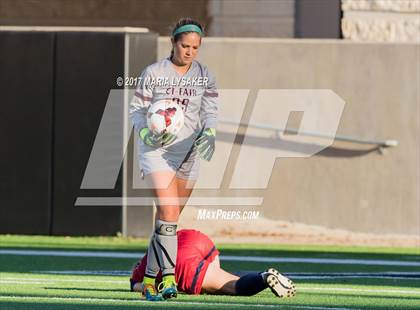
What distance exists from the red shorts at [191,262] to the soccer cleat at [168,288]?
189 millimetres

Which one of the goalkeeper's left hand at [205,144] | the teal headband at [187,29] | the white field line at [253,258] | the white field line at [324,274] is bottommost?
the white field line at [253,258]

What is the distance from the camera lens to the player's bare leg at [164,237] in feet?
27.6

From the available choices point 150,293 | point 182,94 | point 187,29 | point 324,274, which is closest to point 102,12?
point 324,274

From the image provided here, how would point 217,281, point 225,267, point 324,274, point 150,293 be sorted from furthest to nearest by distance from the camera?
point 225,267, point 324,274, point 217,281, point 150,293

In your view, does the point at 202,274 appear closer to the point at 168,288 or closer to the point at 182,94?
the point at 168,288

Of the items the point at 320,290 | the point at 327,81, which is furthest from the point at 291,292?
the point at 327,81

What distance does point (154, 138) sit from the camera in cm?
871

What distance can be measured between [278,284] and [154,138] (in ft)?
4.16

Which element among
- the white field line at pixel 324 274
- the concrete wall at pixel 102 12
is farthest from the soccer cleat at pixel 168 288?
the concrete wall at pixel 102 12

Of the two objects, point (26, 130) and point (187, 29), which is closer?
point (187, 29)

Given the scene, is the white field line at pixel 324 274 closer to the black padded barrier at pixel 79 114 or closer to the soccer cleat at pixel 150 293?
the soccer cleat at pixel 150 293

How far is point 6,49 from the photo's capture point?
16.7 m

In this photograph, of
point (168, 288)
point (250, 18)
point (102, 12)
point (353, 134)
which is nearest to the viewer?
point (168, 288)

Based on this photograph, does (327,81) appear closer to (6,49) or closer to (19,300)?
(6,49)
